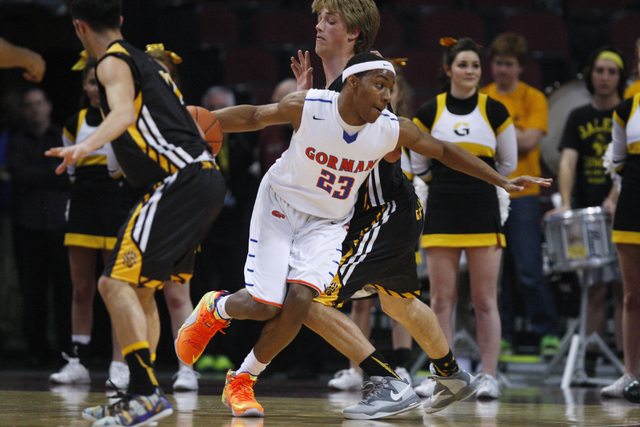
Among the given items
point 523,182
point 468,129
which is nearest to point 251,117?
point 523,182

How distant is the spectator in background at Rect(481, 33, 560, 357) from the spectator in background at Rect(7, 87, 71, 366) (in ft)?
11.6

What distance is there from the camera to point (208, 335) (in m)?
4.16

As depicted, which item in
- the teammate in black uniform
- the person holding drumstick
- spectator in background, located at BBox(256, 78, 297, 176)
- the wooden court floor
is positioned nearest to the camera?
the teammate in black uniform

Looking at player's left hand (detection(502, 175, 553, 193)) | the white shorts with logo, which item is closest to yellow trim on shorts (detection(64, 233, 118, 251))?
the white shorts with logo

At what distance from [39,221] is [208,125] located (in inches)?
154

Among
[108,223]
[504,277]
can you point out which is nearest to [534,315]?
[504,277]

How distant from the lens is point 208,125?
13.0 feet

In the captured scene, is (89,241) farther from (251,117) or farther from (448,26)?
(448,26)

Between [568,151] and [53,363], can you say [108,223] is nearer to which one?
[53,363]

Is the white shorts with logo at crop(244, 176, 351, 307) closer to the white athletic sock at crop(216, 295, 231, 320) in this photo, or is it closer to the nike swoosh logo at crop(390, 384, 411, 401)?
the white athletic sock at crop(216, 295, 231, 320)

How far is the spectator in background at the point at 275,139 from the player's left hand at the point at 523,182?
9.10 ft

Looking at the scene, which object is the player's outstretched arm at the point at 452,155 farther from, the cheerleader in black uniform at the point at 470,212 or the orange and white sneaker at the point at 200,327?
the cheerleader in black uniform at the point at 470,212

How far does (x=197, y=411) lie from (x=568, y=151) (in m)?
3.68

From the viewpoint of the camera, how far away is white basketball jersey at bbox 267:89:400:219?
381 centimetres
